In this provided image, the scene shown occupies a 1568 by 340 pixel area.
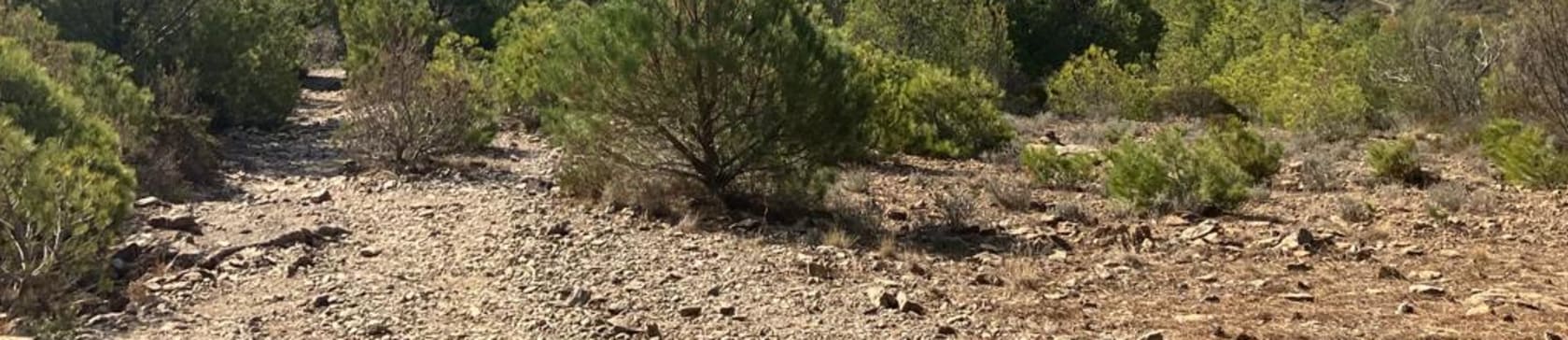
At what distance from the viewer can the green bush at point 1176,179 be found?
35.2 feet

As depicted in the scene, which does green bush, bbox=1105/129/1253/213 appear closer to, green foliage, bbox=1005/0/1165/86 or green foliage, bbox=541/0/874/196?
green foliage, bbox=541/0/874/196

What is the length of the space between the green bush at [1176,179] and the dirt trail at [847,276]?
313 mm

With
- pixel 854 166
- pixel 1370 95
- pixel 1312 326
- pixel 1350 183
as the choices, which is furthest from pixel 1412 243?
pixel 1370 95

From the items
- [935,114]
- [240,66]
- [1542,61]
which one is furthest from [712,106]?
[240,66]

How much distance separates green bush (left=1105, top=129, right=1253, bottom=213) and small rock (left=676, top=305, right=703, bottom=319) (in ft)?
16.2

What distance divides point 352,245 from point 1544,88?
10481mm

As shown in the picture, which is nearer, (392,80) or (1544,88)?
(1544,88)

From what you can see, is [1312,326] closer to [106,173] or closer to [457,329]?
[457,329]

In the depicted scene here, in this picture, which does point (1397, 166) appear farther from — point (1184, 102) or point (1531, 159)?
point (1184, 102)

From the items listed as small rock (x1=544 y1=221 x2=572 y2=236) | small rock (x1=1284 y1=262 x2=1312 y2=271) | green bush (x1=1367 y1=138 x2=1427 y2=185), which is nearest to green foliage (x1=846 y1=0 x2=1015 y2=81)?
green bush (x1=1367 y1=138 x2=1427 y2=185)

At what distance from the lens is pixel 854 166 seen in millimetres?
13664

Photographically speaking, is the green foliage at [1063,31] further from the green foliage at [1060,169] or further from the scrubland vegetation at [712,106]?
the green foliage at [1060,169]

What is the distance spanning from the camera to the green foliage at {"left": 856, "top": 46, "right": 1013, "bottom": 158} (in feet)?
51.0

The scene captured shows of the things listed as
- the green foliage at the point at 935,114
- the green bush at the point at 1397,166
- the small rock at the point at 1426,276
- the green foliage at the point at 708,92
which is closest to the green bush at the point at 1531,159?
the green bush at the point at 1397,166
